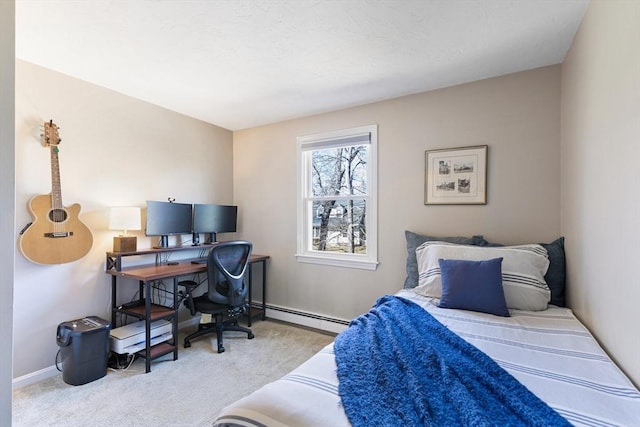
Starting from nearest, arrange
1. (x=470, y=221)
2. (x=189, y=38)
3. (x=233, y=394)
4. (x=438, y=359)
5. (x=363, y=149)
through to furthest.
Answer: (x=438, y=359)
(x=189, y=38)
(x=233, y=394)
(x=470, y=221)
(x=363, y=149)

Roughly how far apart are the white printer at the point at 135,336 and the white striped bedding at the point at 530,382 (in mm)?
1985

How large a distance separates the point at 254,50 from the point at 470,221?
2251 mm

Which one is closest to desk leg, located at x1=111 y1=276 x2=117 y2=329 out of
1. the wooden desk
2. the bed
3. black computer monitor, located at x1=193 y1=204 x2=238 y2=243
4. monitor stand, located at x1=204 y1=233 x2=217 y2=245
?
the wooden desk

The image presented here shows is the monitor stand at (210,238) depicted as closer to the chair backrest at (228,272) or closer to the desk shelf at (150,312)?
the chair backrest at (228,272)

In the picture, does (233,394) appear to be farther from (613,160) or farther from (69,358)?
(613,160)

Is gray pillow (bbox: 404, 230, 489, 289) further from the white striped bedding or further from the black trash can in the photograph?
the black trash can

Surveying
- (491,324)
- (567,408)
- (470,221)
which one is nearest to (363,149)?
(470,221)

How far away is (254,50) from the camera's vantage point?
2.16 m

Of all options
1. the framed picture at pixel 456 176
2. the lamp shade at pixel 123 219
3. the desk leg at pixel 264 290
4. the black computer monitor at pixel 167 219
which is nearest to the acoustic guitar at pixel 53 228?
the lamp shade at pixel 123 219

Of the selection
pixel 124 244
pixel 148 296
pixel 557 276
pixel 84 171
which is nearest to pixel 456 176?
pixel 557 276

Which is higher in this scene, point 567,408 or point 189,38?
point 189,38

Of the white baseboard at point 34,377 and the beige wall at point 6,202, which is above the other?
the beige wall at point 6,202

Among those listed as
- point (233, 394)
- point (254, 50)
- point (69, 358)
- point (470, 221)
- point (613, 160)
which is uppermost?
point (254, 50)

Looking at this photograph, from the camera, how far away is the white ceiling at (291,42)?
174cm
